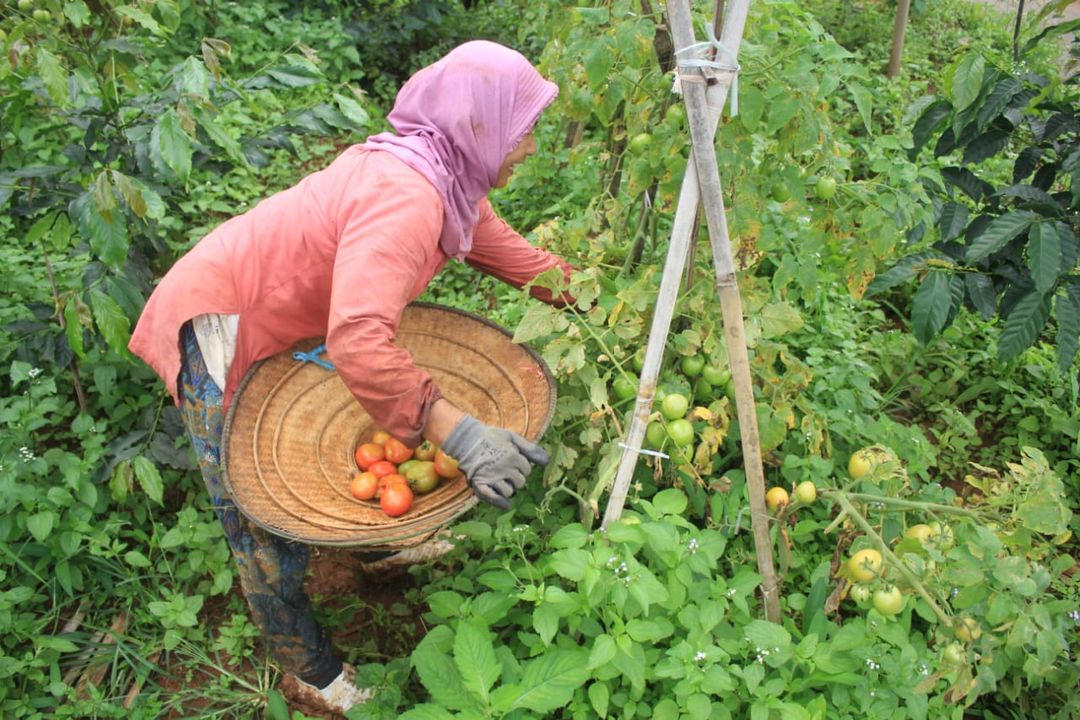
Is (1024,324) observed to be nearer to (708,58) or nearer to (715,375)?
(715,375)

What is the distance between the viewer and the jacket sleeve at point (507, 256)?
2.26 meters

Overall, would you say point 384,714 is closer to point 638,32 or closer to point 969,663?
point 969,663

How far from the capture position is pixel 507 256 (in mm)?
2326

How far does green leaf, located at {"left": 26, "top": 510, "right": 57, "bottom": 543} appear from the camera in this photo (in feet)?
7.75

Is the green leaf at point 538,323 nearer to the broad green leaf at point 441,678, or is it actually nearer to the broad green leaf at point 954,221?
the broad green leaf at point 441,678

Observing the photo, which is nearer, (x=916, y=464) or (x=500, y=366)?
(x=500, y=366)

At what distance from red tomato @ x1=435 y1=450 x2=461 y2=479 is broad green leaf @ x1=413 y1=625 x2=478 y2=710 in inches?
18.0

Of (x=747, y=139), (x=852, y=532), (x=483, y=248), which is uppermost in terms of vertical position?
(x=747, y=139)

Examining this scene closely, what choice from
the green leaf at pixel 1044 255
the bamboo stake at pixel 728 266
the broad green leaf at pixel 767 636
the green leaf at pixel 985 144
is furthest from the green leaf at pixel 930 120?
the broad green leaf at pixel 767 636

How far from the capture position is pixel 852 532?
1.89 m

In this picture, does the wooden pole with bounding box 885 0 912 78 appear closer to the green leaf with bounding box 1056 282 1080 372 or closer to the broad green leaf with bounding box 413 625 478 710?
the green leaf with bounding box 1056 282 1080 372

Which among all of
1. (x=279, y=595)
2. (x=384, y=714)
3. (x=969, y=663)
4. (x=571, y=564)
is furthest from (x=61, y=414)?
(x=969, y=663)

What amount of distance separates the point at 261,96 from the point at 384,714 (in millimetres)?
3945

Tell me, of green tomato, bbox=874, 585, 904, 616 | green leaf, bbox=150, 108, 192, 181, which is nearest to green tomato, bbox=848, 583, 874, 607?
green tomato, bbox=874, 585, 904, 616
